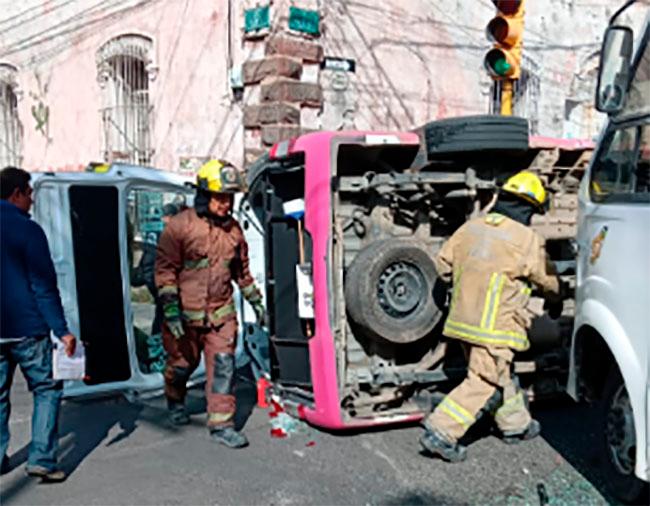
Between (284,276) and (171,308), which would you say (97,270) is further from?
(284,276)

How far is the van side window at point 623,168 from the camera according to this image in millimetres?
3240

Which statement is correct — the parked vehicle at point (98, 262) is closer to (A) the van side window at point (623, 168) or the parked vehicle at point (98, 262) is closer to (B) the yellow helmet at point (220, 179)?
(B) the yellow helmet at point (220, 179)

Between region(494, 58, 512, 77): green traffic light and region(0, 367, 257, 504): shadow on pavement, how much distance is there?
11.4 ft

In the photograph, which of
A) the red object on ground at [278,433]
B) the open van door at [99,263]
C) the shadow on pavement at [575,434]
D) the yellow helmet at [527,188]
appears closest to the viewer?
the shadow on pavement at [575,434]

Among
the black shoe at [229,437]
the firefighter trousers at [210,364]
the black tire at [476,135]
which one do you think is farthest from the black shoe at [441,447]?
the black tire at [476,135]

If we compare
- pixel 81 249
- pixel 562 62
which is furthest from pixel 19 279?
pixel 562 62

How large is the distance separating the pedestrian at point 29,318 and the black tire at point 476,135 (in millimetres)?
2366

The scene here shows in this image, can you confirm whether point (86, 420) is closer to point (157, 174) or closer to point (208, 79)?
point (157, 174)

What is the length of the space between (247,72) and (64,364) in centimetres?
566

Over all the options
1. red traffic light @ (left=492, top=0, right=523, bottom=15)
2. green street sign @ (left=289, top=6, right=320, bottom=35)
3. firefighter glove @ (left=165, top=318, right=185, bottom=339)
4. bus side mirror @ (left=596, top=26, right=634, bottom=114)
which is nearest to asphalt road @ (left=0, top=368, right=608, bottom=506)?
firefighter glove @ (left=165, top=318, right=185, bottom=339)

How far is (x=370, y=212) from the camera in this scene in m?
4.57

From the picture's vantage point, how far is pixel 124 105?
10773 mm

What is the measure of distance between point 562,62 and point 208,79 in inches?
265

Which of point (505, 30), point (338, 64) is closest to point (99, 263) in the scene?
point (505, 30)
